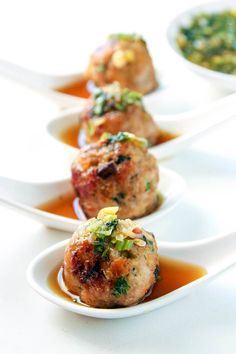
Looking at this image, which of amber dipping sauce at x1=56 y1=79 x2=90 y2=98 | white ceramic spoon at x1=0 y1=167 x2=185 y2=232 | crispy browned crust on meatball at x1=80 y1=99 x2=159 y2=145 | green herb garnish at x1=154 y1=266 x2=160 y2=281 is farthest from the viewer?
amber dipping sauce at x1=56 y1=79 x2=90 y2=98

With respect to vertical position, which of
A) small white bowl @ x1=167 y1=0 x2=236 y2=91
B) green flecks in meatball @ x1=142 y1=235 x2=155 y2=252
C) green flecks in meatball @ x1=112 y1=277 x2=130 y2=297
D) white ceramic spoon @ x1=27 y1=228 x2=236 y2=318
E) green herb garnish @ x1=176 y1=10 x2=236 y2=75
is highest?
green flecks in meatball @ x1=142 y1=235 x2=155 y2=252

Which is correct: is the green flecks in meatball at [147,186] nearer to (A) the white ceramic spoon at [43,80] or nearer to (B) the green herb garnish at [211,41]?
(A) the white ceramic spoon at [43,80]

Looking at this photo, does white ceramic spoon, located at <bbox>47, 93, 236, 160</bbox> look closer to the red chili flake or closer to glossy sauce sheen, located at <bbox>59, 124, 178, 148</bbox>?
glossy sauce sheen, located at <bbox>59, 124, 178, 148</bbox>

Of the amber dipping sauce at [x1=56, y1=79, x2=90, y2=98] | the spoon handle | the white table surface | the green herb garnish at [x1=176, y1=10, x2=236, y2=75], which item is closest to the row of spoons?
the white table surface

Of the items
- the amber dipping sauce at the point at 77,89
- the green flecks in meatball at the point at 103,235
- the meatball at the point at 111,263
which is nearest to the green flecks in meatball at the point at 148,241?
the meatball at the point at 111,263

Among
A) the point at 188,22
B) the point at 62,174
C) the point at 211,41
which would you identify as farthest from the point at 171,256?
the point at 188,22

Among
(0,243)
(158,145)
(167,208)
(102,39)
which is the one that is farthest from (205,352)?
(102,39)

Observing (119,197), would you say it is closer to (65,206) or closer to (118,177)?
(118,177)
